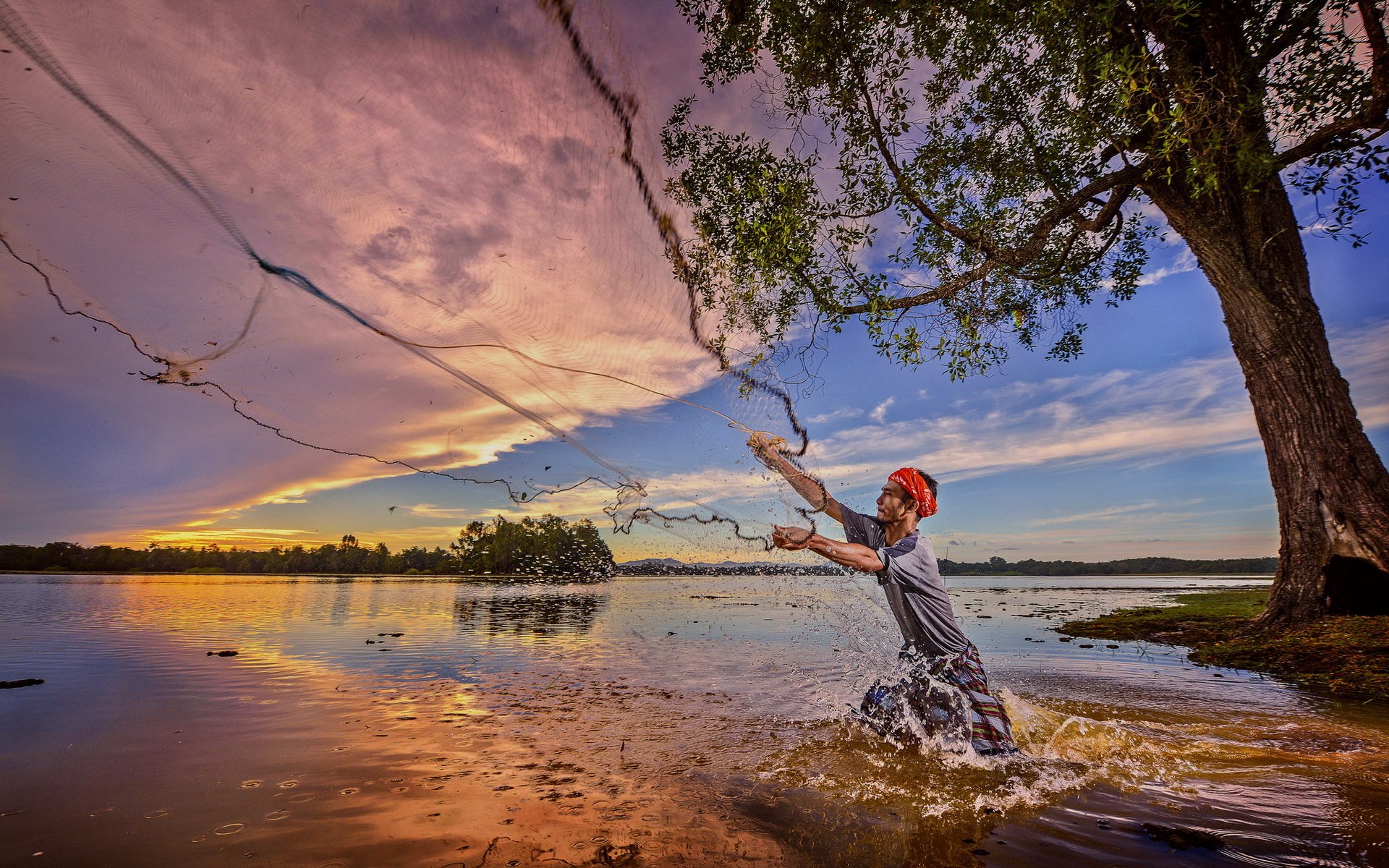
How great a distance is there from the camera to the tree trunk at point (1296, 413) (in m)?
9.52

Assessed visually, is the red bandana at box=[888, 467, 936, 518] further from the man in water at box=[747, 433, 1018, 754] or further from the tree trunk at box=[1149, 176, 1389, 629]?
the tree trunk at box=[1149, 176, 1389, 629]

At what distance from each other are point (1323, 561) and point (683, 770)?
38.1ft

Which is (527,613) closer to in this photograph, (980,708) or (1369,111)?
(980,708)

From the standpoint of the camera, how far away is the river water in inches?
140

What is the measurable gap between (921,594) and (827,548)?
1128 millimetres

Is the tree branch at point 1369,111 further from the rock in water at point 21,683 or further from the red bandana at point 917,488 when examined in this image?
the rock in water at point 21,683

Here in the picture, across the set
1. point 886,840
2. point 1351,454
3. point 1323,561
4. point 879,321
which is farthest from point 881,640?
point 1351,454

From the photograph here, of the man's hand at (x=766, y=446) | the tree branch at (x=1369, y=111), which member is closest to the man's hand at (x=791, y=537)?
the man's hand at (x=766, y=446)

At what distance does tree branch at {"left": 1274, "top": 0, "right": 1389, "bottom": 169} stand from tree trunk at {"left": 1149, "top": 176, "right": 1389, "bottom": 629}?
0.90 m

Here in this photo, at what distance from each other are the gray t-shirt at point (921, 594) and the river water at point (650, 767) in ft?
3.32

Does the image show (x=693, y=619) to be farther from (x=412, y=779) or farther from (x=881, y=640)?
(x=412, y=779)

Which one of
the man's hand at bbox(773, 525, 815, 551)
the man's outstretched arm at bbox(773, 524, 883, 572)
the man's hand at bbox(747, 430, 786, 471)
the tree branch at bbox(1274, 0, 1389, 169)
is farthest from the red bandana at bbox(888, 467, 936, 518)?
the tree branch at bbox(1274, 0, 1389, 169)

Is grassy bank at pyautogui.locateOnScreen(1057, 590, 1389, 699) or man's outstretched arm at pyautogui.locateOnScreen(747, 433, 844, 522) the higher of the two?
man's outstretched arm at pyautogui.locateOnScreen(747, 433, 844, 522)

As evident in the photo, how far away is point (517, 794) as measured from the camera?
14.5 ft
